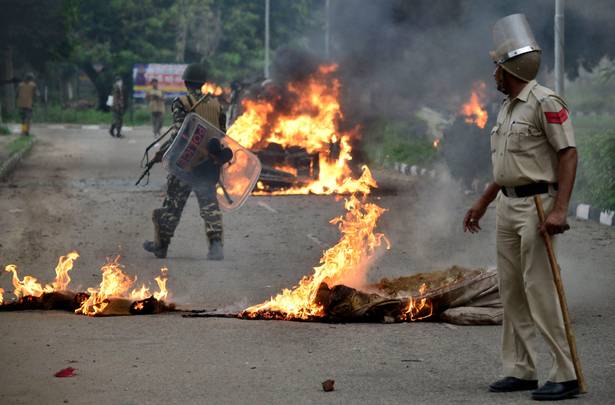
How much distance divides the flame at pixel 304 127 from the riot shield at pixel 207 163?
727cm

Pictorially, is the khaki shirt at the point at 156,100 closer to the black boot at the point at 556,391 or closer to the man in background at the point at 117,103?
the man in background at the point at 117,103

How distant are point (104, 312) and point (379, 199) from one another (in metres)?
9.39

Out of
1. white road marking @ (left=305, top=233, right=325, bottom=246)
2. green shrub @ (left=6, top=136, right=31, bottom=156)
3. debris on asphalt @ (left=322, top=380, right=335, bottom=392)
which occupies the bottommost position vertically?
green shrub @ (left=6, top=136, right=31, bottom=156)

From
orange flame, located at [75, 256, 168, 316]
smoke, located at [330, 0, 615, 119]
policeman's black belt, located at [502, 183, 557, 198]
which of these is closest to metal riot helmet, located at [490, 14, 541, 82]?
policeman's black belt, located at [502, 183, 557, 198]

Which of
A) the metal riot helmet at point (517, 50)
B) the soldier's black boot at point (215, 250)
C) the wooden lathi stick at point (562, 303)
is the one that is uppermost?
the metal riot helmet at point (517, 50)

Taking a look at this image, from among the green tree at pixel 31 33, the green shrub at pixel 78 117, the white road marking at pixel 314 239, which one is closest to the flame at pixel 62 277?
the white road marking at pixel 314 239

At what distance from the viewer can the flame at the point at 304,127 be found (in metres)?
17.8

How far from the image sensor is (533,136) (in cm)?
545

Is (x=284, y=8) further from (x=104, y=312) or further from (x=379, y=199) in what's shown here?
(x=104, y=312)

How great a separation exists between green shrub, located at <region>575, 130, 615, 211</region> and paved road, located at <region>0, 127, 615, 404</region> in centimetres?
82

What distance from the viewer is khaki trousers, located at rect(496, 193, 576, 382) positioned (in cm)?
540

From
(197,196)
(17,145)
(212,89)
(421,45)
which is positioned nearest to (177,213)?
(197,196)

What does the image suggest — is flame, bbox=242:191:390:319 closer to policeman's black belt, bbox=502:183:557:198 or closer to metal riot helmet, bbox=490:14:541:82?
policeman's black belt, bbox=502:183:557:198

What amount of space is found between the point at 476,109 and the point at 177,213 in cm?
852
